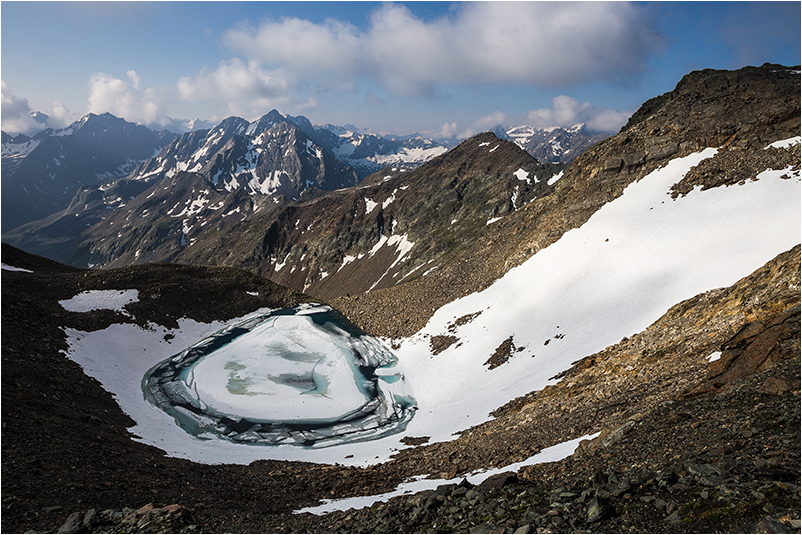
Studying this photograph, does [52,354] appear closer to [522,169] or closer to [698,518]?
[698,518]

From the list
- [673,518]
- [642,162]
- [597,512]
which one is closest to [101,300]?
[597,512]

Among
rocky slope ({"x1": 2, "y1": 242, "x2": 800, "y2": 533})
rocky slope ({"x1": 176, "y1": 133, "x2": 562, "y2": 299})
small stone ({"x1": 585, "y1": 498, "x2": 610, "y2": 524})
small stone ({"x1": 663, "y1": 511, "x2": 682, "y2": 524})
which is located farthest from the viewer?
rocky slope ({"x1": 176, "y1": 133, "x2": 562, "y2": 299})

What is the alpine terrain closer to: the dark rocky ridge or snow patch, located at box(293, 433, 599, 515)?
snow patch, located at box(293, 433, 599, 515)

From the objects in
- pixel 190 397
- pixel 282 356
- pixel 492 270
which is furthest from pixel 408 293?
pixel 190 397

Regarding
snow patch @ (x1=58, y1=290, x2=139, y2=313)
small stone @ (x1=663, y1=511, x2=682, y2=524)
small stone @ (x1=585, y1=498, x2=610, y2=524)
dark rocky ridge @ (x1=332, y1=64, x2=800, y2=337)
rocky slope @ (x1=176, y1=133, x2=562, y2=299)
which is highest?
rocky slope @ (x1=176, y1=133, x2=562, y2=299)

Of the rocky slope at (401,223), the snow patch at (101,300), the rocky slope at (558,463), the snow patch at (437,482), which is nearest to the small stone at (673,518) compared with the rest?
the rocky slope at (558,463)

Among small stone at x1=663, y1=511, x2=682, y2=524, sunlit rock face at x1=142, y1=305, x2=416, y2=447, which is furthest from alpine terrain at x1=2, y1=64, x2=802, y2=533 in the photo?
sunlit rock face at x1=142, y1=305, x2=416, y2=447

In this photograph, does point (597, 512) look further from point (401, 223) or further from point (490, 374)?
point (401, 223)
